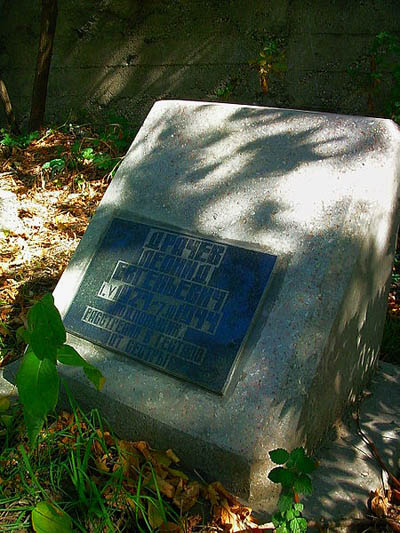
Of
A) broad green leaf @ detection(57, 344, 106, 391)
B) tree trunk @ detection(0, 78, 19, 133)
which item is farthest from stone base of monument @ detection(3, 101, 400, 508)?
tree trunk @ detection(0, 78, 19, 133)

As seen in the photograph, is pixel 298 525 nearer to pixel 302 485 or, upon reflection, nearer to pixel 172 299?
pixel 302 485

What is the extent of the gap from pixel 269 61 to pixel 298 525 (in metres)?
3.79

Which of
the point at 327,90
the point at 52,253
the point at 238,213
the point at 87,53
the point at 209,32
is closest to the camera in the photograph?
the point at 238,213

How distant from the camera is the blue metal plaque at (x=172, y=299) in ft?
7.57

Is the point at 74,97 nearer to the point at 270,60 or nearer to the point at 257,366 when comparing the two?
the point at 270,60

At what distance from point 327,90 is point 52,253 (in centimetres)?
251

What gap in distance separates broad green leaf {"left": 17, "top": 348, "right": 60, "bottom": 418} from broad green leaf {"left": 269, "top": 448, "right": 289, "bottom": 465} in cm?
72

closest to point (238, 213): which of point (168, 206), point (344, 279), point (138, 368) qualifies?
point (168, 206)

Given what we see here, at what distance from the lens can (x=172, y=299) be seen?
2.47 meters

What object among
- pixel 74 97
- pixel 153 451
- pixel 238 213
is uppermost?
pixel 74 97

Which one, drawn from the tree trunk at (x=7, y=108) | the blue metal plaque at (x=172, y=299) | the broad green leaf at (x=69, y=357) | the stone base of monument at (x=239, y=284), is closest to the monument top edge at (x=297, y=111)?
the stone base of monument at (x=239, y=284)

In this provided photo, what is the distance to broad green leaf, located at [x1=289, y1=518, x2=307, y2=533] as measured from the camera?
75.2 inches

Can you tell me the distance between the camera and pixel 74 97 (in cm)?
594

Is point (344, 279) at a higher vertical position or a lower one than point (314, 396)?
higher
